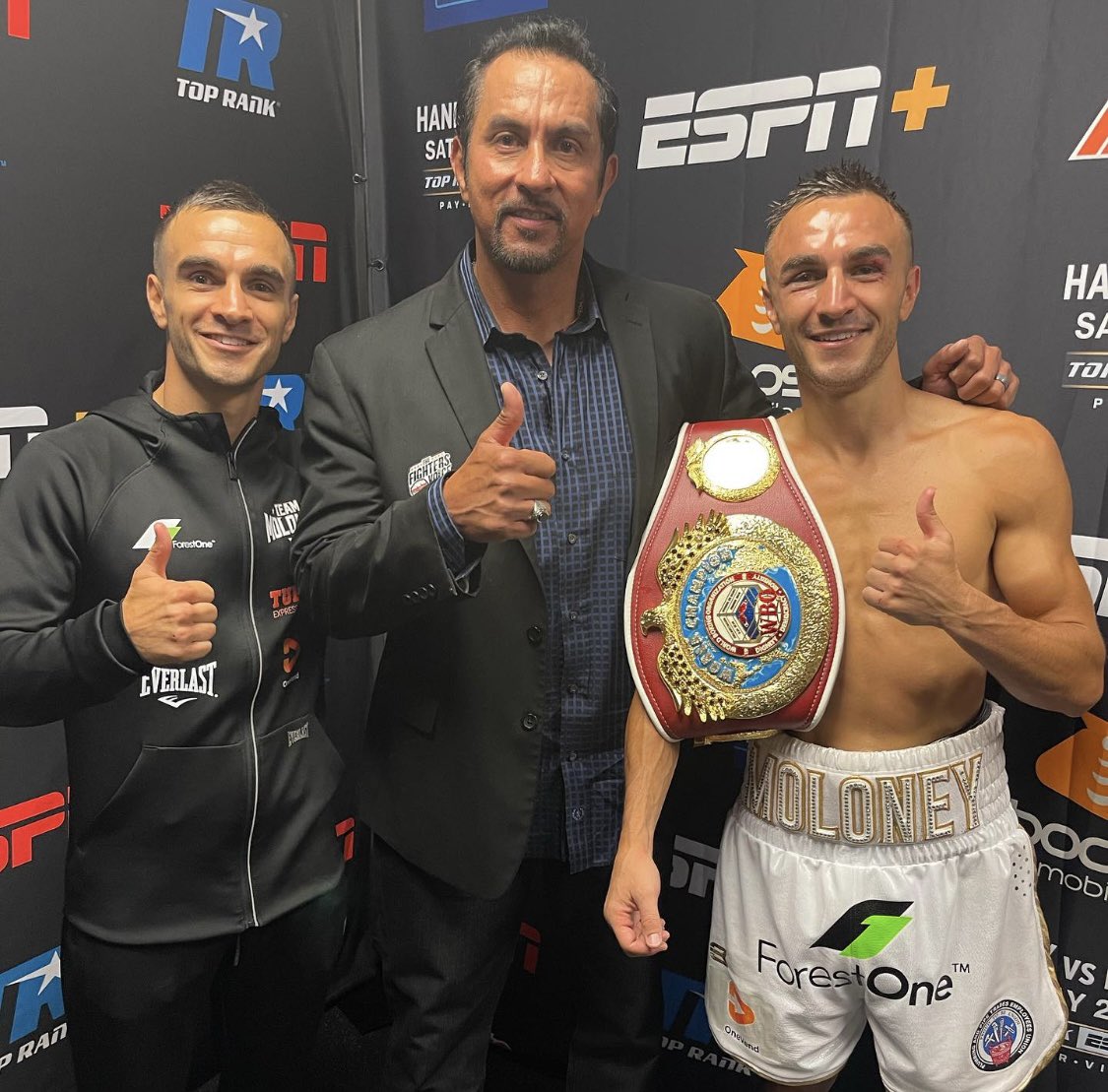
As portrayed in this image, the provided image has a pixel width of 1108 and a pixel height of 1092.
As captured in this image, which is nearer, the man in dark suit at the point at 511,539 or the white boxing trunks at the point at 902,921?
the white boxing trunks at the point at 902,921

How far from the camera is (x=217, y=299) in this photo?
1.47 meters

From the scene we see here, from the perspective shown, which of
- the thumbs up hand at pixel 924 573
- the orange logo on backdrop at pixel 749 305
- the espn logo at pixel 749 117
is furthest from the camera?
the orange logo on backdrop at pixel 749 305

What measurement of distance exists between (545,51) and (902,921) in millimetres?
1438

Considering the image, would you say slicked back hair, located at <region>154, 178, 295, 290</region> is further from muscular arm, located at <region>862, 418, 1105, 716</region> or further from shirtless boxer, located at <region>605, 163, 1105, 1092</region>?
muscular arm, located at <region>862, 418, 1105, 716</region>

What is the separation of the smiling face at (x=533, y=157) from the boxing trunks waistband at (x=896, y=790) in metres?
0.90

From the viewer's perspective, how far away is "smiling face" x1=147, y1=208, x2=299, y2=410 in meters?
1.47

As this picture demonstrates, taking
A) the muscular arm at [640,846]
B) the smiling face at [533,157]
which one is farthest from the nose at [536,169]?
the muscular arm at [640,846]

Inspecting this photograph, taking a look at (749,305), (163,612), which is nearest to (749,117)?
Answer: (749,305)

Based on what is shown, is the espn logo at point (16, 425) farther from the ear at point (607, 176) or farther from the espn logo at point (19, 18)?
the ear at point (607, 176)

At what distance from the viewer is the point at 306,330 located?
7.10ft

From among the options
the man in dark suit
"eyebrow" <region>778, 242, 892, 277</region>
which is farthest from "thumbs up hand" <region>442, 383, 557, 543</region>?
"eyebrow" <region>778, 242, 892, 277</region>

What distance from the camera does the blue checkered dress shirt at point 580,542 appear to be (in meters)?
1.59

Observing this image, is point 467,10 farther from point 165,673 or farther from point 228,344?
point 165,673

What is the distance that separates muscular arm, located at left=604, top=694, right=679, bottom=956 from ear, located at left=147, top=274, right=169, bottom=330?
3.16ft
